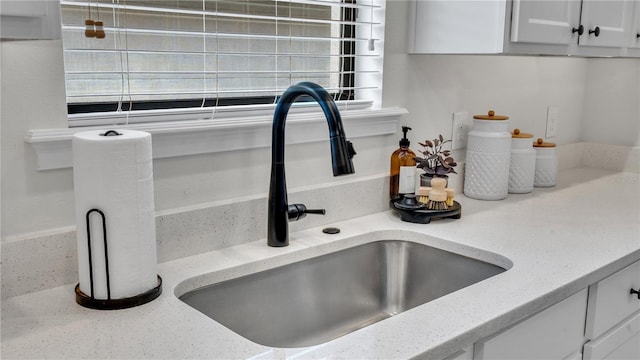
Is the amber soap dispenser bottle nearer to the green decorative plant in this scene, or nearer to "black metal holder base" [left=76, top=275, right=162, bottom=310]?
the green decorative plant

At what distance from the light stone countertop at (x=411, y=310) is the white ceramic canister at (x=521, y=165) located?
0.09 meters

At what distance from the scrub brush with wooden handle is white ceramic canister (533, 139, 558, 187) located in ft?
2.22

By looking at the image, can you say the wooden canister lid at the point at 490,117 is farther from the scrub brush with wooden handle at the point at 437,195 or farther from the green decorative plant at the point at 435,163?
the scrub brush with wooden handle at the point at 437,195

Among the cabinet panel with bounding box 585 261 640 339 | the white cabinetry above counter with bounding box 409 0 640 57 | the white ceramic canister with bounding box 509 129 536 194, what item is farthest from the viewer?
the white ceramic canister with bounding box 509 129 536 194

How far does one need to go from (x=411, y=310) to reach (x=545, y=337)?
37cm

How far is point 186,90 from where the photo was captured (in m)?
1.43

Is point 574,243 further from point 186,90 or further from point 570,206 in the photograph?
point 186,90

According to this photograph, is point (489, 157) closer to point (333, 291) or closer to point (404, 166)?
point (404, 166)

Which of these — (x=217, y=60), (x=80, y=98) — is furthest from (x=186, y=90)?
(x=80, y=98)

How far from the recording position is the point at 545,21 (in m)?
1.68

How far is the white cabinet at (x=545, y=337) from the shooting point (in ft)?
3.77

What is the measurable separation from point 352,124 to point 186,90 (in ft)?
1.53

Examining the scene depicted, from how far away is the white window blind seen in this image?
49.5 inches

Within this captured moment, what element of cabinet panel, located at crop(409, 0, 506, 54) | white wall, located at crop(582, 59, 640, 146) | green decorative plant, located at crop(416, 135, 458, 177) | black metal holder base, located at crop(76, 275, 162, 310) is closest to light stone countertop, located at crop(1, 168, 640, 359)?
black metal holder base, located at crop(76, 275, 162, 310)
